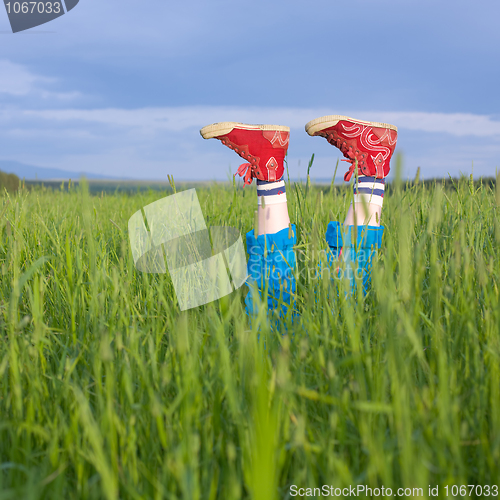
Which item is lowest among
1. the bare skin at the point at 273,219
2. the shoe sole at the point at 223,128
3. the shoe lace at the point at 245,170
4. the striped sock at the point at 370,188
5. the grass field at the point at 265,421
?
the grass field at the point at 265,421

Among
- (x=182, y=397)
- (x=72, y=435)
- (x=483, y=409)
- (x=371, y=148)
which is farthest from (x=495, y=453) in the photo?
(x=371, y=148)

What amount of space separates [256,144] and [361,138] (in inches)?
19.6

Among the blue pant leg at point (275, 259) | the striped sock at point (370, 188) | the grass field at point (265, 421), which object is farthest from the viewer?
→ the striped sock at point (370, 188)

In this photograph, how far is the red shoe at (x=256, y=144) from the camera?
67.9 inches

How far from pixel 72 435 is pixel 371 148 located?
164 centimetres

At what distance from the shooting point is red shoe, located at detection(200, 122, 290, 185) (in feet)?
5.65

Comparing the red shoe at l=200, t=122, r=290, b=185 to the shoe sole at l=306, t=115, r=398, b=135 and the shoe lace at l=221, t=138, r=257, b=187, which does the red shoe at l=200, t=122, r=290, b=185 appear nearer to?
the shoe lace at l=221, t=138, r=257, b=187

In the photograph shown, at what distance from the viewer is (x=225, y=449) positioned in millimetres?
780

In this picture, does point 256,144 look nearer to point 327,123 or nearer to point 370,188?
point 327,123

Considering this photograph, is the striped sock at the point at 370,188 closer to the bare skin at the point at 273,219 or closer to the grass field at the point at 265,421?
the bare skin at the point at 273,219

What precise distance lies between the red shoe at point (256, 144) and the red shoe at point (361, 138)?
184mm

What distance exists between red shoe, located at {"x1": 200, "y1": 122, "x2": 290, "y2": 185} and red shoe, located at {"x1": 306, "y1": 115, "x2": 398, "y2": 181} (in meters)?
0.18

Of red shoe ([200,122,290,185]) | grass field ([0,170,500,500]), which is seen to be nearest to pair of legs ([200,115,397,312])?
red shoe ([200,122,290,185])

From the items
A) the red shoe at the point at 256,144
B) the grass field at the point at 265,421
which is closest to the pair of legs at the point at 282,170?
the red shoe at the point at 256,144
